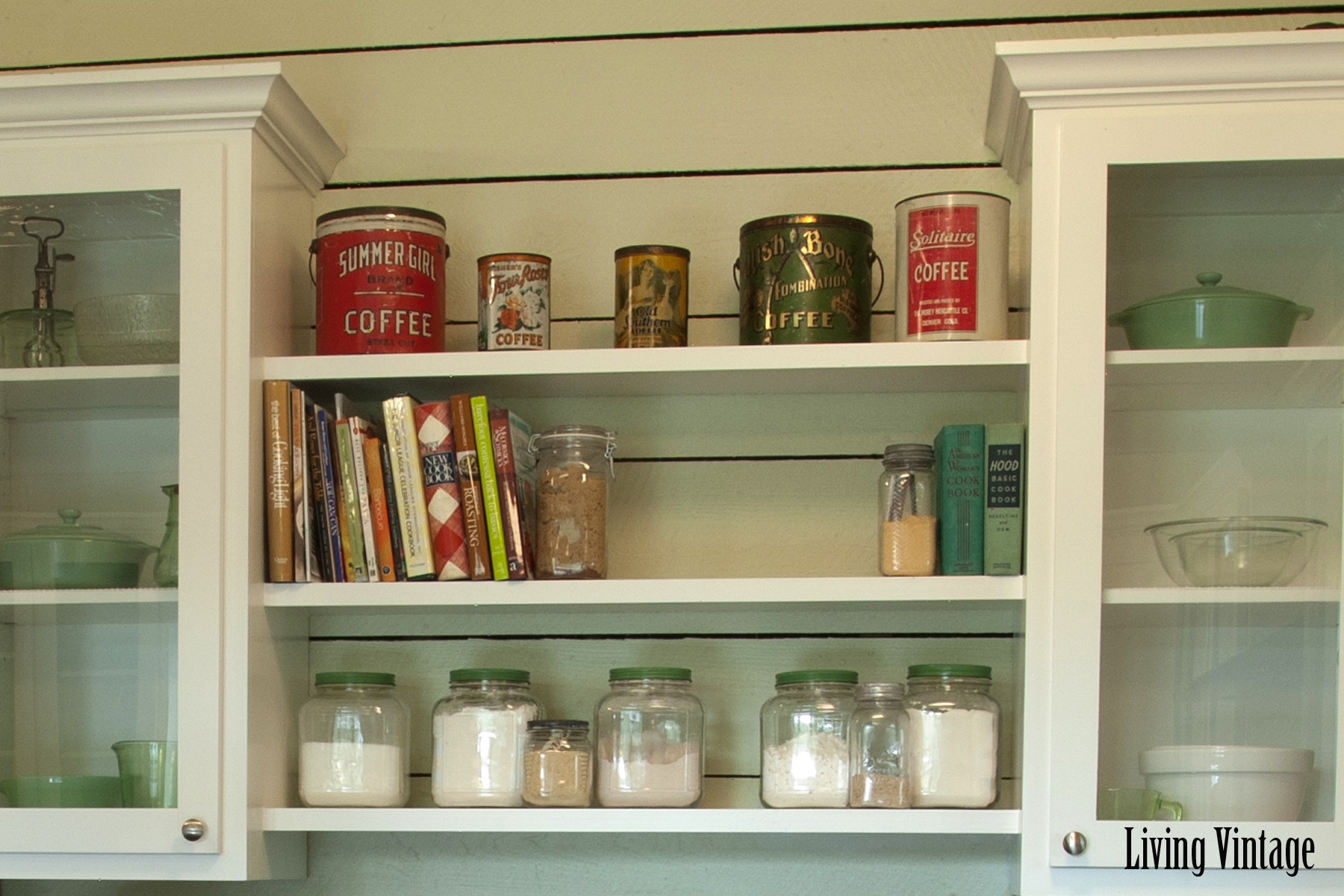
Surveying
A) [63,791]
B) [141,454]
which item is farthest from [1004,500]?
[63,791]

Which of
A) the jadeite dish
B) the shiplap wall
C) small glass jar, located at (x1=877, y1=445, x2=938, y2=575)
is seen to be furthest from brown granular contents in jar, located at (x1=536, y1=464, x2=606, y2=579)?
the jadeite dish

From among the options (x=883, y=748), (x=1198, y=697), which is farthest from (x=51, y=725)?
(x=1198, y=697)

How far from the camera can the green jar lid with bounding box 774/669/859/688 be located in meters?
1.55

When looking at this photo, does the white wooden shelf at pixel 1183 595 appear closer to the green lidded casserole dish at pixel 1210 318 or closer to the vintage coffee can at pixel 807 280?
the green lidded casserole dish at pixel 1210 318

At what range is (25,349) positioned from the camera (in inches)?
64.0

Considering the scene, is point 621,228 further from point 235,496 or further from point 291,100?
point 235,496

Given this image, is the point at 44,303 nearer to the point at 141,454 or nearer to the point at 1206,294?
the point at 141,454

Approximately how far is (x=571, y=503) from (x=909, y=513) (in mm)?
394

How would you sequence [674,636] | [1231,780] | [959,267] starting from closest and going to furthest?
1. [1231,780]
2. [959,267]
3. [674,636]

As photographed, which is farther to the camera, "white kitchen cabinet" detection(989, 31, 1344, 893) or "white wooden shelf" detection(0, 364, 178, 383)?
"white wooden shelf" detection(0, 364, 178, 383)

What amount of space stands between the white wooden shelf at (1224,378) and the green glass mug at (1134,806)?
16.2 inches

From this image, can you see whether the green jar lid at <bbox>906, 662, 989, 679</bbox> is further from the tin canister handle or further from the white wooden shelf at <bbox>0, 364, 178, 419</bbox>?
the white wooden shelf at <bbox>0, 364, 178, 419</bbox>

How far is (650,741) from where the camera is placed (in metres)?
1.57

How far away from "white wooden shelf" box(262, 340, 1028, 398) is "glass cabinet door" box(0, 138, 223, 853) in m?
0.15
